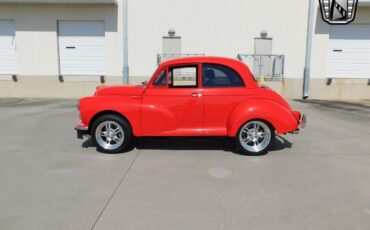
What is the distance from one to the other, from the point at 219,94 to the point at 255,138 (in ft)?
3.50

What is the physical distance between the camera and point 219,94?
5.83 metres

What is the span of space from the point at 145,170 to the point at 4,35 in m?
13.9

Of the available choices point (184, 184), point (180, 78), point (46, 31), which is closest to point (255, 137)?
point (180, 78)

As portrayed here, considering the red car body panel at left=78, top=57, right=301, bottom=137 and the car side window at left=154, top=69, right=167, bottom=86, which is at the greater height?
the car side window at left=154, top=69, right=167, bottom=86

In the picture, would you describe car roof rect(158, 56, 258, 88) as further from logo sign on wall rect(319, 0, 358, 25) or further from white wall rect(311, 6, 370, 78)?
logo sign on wall rect(319, 0, 358, 25)

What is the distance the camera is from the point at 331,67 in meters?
15.6

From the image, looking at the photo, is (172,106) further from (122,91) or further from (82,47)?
(82,47)

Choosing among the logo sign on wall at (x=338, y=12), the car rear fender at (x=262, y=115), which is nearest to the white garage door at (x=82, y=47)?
the logo sign on wall at (x=338, y=12)

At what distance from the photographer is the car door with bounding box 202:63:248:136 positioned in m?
5.84

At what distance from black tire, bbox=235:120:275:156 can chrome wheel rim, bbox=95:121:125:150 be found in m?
2.18

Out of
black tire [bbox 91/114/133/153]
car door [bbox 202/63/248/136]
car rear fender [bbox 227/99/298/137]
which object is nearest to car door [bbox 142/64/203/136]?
car door [bbox 202/63/248/136]

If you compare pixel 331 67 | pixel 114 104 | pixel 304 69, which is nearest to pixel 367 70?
pixel 331 67

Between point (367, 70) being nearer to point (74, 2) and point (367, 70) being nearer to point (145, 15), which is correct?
point (145, 15)

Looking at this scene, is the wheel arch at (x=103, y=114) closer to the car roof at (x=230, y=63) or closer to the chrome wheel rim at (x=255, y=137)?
the car roof at (x=230, y=63)
